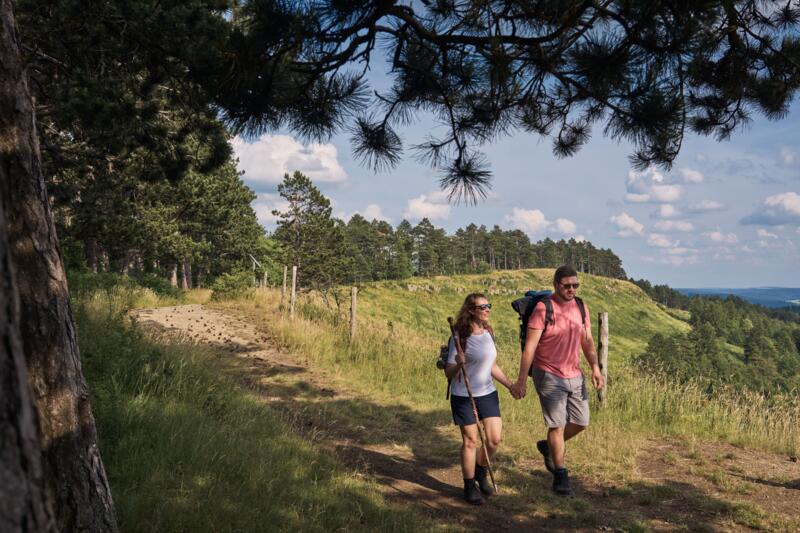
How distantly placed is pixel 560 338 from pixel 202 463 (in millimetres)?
3211

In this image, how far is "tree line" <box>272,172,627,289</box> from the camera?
43.7m

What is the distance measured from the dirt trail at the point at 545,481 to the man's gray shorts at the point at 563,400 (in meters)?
0.79

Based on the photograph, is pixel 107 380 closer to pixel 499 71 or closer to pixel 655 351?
pixel 499 71

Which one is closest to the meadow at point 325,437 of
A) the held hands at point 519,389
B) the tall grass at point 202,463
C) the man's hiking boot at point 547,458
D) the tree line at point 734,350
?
the tall grass at point 202,463

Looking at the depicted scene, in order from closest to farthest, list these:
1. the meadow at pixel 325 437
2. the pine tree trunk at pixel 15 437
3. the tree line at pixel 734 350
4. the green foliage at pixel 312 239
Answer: the pine tree trunk at pixel 15 437
the meadow at pixel 325 437
the green foliage at pixel 312 239
the tree line at pixel 734 350

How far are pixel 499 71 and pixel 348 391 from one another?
21.7 feet

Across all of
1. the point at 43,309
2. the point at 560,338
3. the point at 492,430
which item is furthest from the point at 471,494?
the point at 43,309

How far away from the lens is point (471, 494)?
496cm

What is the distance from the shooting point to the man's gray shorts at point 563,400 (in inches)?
199

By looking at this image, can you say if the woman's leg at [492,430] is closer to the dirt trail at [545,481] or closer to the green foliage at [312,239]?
the dirt trail at [545,481]

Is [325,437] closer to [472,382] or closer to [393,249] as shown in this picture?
[472,382]

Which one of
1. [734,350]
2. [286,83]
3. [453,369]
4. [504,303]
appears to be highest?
[286,83]

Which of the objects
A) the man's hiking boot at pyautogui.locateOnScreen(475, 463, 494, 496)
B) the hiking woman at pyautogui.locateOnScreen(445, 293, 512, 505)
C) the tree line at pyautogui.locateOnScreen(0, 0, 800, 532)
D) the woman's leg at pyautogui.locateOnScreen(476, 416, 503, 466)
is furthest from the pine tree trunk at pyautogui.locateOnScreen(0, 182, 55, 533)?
the man's hiking boot at pyautogui.locateOnScreen(475, 463, 494, 496)

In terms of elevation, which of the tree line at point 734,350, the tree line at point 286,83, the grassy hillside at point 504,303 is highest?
the tree line at point 286,83
